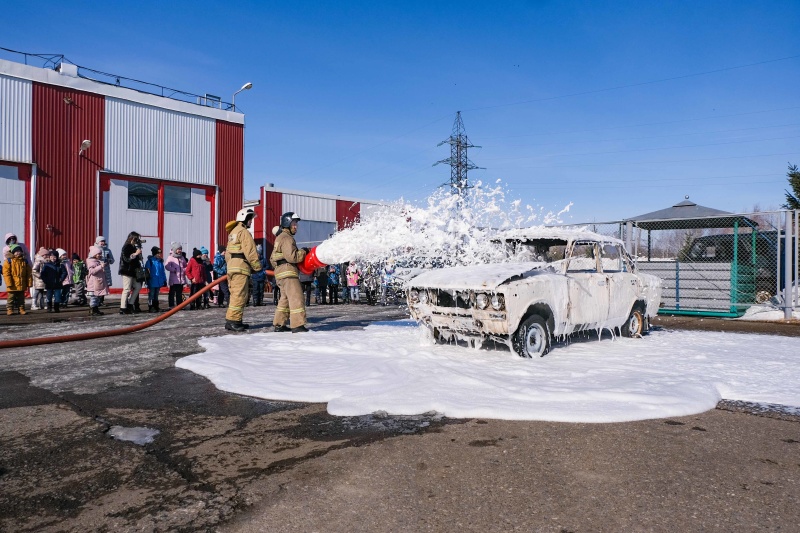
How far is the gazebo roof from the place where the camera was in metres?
13.3

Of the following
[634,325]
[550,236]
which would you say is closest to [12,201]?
[550,236]

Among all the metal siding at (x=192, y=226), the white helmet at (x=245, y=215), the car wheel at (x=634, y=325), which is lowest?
the car wheel at (x=634, y=325)

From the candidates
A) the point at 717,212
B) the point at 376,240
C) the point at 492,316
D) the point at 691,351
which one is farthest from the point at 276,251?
the point at 717,212

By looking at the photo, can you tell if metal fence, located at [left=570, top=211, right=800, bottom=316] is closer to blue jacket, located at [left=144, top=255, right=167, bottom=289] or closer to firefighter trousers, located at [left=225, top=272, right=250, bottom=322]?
firefighter trousers, located at [left=225, top=272, right=250, bottom=322]

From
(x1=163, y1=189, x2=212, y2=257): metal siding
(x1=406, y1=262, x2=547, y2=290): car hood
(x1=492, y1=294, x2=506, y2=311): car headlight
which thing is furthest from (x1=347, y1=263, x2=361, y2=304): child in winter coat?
(x1=492, y1=294, x2=506, y2=311): car headlight

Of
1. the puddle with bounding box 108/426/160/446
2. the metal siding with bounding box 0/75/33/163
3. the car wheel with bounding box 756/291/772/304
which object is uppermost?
the metal siding with bounding box 0/75/33/163

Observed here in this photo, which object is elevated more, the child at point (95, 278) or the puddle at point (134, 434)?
the child at point (95, 278)

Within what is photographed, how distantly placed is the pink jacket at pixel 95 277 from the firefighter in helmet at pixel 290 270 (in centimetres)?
607

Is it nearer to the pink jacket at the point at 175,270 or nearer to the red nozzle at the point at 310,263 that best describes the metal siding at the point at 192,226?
the pink jacket at the point at 175,270

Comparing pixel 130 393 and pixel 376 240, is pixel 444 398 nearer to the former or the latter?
pixel 130 393

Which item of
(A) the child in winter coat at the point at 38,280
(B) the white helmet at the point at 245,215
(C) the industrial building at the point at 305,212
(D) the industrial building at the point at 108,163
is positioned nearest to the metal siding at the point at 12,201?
(D) the industrial building at the point at 108,163

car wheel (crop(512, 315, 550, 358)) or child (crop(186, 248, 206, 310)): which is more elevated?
child (crop(186, 248, 206, 310))

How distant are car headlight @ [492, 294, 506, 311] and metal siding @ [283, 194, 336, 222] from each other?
21814 mm

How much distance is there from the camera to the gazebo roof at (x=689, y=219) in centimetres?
1326
